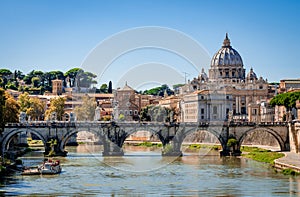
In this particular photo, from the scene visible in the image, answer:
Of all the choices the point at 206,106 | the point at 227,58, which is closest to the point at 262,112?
the point at 206,106

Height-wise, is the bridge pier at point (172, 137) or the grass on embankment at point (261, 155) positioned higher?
the bridge pier at point (172, 137)

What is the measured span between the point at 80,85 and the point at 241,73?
27.3m

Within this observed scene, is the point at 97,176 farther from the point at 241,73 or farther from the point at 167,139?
the point at 241,73

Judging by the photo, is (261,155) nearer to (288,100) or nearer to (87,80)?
(288,100)

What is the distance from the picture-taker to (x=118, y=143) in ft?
219

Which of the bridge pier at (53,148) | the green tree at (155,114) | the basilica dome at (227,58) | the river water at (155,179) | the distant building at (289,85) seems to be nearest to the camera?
the river water at (155,179)

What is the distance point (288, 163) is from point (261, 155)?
9.79 metres

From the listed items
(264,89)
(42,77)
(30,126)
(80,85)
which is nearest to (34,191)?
(30,126)

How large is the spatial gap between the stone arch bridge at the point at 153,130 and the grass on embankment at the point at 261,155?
1.53m

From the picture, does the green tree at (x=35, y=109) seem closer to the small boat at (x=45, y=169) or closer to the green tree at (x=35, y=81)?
the green tree at (x=35, y=81)

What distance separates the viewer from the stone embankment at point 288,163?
1918 inches

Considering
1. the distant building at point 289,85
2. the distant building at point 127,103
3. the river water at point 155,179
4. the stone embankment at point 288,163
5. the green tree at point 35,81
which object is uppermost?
the green tree at point 35,81

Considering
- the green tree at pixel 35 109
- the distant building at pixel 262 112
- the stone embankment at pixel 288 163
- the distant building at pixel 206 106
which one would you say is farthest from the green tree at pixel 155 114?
the stone embankment at pixel 288 163

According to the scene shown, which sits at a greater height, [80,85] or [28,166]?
[80,85]
